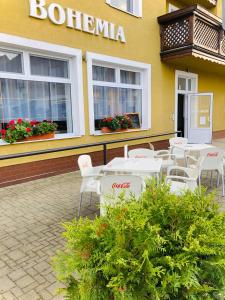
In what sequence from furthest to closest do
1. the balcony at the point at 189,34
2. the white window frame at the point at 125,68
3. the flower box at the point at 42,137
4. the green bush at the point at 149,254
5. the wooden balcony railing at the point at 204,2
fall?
1. the wooden balcony railing at the point at 204,2
2. the balcony at the point at 189,34
3. the white window frame at the point at 125,68
4. the flower box at the point at 42,137
5. the green bush at the point at 149,254

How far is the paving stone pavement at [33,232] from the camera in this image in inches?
82.9

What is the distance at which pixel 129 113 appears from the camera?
784cm

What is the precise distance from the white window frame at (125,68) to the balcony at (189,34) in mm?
1036

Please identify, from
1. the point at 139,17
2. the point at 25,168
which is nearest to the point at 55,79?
the point at 25,168

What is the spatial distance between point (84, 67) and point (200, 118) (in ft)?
19.8

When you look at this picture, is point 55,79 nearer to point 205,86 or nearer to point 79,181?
point 79,181

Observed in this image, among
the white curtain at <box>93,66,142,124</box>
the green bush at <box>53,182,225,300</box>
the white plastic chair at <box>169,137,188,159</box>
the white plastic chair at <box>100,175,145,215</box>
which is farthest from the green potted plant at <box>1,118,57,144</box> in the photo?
the green bush at <box>53,182,225,300</box>

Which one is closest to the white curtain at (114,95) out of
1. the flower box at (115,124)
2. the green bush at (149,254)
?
the flower box at (115,124)

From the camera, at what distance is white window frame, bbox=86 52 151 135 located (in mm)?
6281

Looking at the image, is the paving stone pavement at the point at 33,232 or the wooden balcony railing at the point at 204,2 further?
the wooden balcony railing at the point at 204,2

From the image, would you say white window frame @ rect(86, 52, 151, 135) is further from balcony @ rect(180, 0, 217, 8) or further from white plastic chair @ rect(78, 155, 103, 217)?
balcony @ rect(180, 0, 217, 8)

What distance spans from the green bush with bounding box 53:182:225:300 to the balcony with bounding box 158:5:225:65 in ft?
23.8

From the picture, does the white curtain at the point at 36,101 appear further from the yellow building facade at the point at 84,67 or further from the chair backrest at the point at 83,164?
the chair backrest at the point at 83,164

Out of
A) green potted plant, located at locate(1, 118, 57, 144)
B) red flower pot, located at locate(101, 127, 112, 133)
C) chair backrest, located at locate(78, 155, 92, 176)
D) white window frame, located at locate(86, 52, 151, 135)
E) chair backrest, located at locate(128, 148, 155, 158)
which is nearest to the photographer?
chair backrest, located at locate(78, 155, 92, 176)
